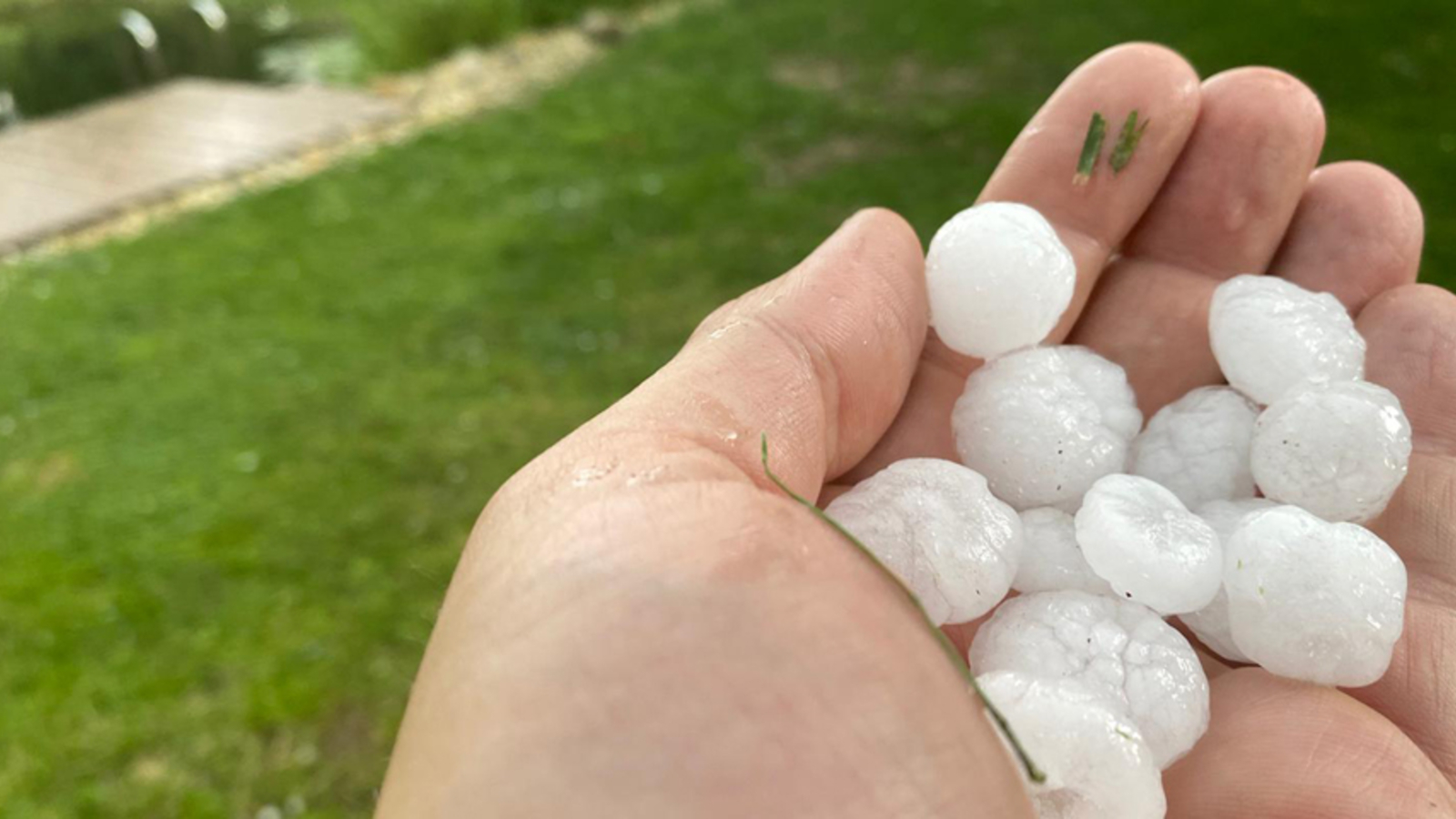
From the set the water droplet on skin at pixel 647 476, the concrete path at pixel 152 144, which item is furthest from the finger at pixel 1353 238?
the concrete path at pixel 152 144

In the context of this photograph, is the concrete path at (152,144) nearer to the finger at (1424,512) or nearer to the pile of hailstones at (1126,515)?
the pile of hailstones at (1126,515)

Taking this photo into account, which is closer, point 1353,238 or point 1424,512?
point 1424,512

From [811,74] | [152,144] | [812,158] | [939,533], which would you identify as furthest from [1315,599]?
[152,144]

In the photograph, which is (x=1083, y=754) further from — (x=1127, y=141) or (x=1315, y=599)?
(x=1127, y=141)

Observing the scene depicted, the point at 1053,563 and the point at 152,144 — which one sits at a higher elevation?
the point at 1053,563

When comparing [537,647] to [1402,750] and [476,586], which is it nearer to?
[476,586]

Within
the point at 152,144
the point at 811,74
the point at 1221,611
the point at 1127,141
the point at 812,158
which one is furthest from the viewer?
the point at 152,144
